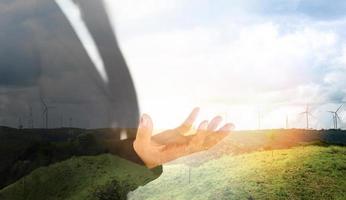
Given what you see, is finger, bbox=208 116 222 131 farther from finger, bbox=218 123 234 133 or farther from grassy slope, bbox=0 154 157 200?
grassy slope, bbox=0 154 157 200

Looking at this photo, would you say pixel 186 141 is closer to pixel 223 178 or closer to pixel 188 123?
pixel 188 123

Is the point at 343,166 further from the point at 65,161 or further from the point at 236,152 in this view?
the point at 65,161

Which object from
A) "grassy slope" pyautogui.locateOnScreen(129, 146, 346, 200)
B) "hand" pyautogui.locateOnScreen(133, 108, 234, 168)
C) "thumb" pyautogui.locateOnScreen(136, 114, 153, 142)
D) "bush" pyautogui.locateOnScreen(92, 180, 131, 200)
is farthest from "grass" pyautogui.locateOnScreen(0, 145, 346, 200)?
"thumb" pyautogui.locateOnScreen(136, 114, 153, 142)

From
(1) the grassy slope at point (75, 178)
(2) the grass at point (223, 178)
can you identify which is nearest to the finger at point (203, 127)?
(2) the grass at point (223, 178)

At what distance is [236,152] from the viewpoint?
134ft

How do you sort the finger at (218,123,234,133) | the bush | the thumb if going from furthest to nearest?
the bush, the finger at (218,123,234,133), the thumb

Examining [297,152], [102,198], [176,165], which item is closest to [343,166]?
[297,152]

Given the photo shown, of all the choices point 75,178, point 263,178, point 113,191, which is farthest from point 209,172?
point 75,178

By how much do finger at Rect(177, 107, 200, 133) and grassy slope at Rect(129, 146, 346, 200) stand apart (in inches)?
919

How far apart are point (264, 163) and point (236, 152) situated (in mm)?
6106

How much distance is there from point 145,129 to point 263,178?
1056 inches

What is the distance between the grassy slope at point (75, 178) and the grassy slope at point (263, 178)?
14.5ft

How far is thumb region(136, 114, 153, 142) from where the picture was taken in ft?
18.9

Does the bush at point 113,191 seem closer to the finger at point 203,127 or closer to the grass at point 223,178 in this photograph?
the grass at point 223,178
